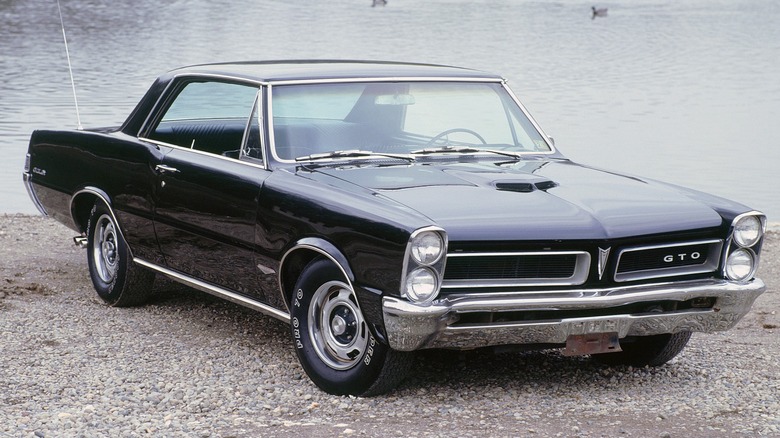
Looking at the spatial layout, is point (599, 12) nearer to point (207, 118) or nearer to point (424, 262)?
point (207, 118)

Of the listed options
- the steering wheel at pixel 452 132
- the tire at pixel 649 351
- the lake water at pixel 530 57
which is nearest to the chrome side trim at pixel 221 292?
the steering wheel at pixel 452 132

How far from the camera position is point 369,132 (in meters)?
6.61

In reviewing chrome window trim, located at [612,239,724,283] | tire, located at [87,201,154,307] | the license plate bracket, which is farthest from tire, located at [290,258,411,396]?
tire, located at [87,201,154,307]

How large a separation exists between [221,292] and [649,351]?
2.35 metres

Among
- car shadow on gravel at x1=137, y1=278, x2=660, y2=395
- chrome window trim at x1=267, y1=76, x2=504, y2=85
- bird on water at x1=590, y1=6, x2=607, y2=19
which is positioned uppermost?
chrome window trim at x1=267, y1=76, x2=504, y2=85

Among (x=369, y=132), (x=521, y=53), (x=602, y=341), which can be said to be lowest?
(x=521, y=53)

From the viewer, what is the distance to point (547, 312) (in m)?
5.45

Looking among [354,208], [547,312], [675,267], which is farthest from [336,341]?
[675,267]

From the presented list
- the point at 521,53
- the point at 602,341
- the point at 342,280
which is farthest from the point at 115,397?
the point at 521,53

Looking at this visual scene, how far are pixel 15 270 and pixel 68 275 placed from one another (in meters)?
0.50

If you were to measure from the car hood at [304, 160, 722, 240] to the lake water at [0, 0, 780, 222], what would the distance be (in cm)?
1011

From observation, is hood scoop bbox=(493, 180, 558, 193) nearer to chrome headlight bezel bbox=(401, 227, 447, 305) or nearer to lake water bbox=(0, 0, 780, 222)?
chrome headlight bezel bbox=(401, 227, 447, 305)

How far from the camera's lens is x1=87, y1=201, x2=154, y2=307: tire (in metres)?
7.63

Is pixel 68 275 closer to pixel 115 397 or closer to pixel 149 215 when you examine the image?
pixel 149 215
